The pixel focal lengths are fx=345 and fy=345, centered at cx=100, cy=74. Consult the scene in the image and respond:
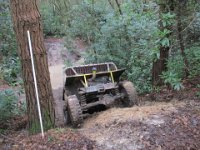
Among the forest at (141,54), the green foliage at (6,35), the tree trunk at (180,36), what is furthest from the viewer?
the green foliage at (6,35)

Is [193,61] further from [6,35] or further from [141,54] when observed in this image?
[6,35]

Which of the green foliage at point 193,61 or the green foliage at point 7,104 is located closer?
the green foliage at point 7,104

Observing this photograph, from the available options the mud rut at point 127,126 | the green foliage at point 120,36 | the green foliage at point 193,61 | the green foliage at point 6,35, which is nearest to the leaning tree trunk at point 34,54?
the mud rut at point 127,126

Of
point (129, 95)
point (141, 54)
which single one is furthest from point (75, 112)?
Answer: point (141, 54)

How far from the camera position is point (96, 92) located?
25.8 feet

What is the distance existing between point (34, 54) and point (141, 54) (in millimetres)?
5727

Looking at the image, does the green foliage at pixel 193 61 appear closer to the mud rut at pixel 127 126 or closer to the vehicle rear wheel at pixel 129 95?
the mud rut at pixel 127 126

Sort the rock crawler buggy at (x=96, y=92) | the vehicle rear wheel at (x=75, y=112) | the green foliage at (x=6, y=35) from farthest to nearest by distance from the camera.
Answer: the green foliage at (x=6, y=35) < the rock crawler buggy at (x=96, y=92) < the vehicle rear wheel at (x=75, y=112)

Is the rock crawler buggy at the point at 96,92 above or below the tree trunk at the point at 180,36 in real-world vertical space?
below

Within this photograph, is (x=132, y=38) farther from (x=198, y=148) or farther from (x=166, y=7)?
(x=198, y=148)

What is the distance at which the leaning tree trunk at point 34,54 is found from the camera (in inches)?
228

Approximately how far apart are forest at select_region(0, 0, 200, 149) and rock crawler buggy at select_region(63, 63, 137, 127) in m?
0.51

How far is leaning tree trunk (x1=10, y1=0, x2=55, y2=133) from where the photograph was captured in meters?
5.79

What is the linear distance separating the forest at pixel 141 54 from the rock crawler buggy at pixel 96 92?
514mm
